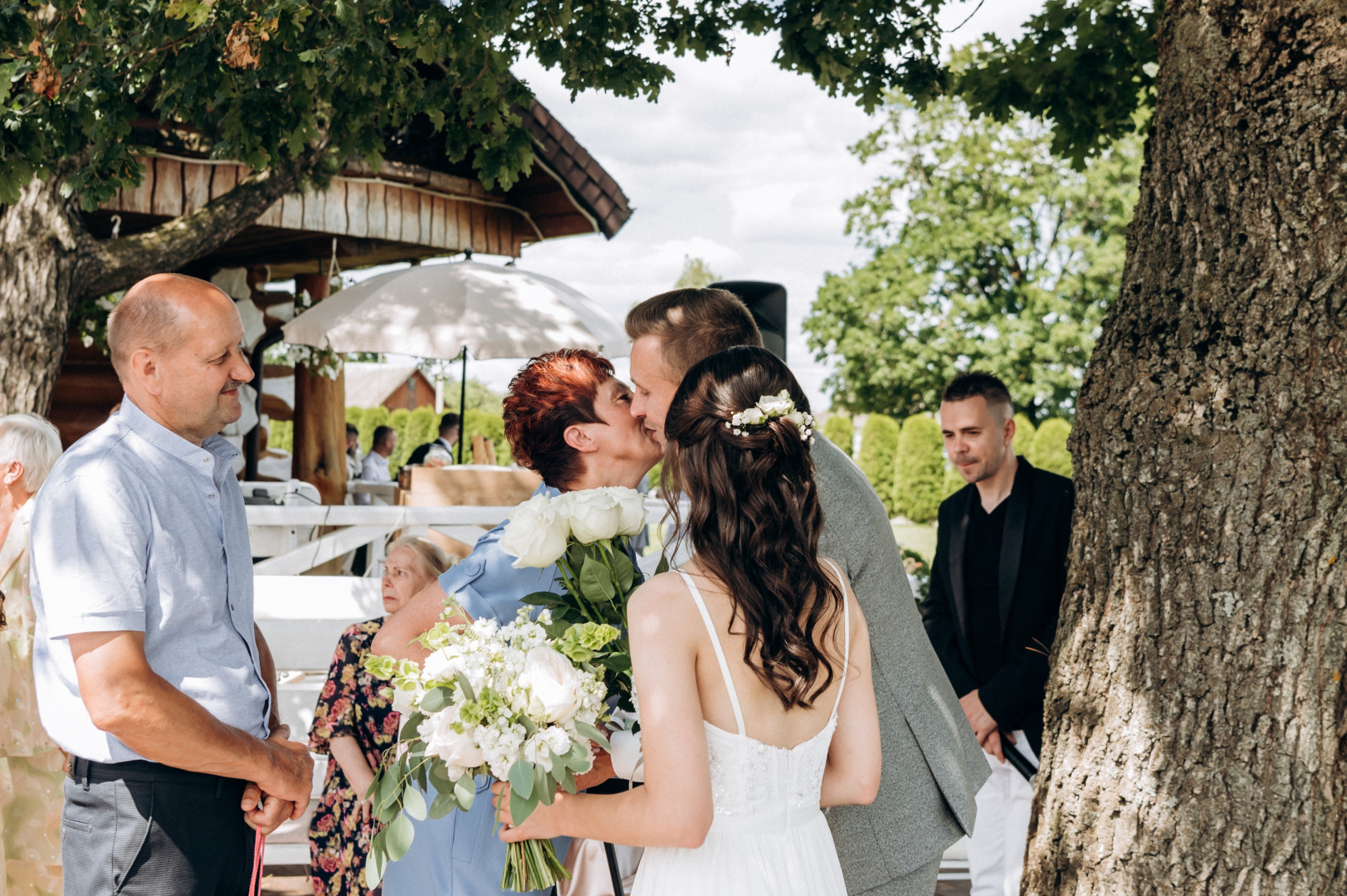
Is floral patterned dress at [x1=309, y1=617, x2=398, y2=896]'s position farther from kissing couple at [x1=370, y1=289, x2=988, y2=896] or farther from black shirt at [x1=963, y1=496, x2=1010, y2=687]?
black shirt at [x1=963, y1=496, x2=1010, y2=687]

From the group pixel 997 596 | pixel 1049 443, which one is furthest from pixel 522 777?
pixel 1049 443

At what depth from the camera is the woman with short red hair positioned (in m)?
2.21

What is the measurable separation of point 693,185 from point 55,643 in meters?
187

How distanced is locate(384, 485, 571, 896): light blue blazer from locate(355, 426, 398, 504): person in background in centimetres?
1203

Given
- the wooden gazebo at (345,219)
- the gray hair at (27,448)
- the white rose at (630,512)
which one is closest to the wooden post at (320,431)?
the wooden gazebo at (345,219)

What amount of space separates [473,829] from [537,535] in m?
0.76

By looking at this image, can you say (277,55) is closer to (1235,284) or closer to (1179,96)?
(1179,96)

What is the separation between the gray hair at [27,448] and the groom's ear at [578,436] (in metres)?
1.89

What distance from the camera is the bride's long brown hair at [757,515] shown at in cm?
180

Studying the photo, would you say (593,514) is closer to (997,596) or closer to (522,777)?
(522,777)

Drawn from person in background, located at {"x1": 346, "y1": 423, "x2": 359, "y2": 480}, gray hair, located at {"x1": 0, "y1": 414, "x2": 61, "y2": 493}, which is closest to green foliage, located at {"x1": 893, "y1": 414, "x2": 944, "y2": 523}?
person in background, located at {"x1": 346, "y1": 423, "x2": 359, "y2": 480}

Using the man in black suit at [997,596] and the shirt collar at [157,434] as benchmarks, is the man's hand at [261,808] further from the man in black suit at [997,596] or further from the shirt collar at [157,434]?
the man in black suit at [997,596]

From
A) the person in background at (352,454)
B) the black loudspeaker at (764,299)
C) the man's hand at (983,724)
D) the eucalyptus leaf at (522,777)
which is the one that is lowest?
the man's hand at (983,724)

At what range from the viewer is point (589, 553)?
2.06 m
